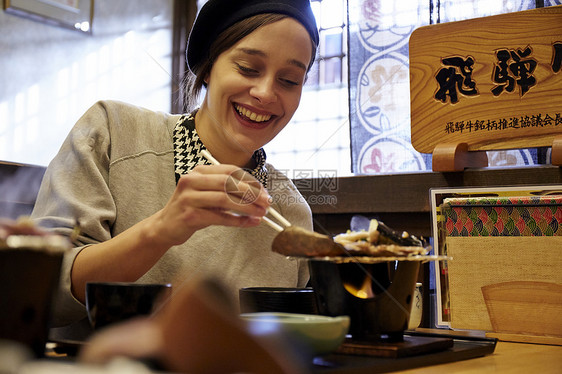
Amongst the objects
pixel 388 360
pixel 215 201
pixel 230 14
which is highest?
pixel 230 14

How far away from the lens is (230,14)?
1.50 meters

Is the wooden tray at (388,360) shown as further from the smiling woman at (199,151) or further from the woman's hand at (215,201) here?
the smiling woman at (199,151)

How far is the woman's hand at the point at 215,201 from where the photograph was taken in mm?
903

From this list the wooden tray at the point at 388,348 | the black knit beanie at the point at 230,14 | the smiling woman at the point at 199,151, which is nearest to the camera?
the wooden tray at the point at 388,348

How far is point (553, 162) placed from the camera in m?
1.47

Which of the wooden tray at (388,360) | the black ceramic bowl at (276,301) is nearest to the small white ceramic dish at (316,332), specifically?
the wooden tray at (388,360)

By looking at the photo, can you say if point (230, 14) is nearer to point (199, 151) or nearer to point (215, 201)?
point (199, 151)

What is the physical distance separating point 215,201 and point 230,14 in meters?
0.72

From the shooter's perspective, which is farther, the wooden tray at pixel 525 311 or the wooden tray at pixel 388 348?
the wooden tray at pixel 525 311

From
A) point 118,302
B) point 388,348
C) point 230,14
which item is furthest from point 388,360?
point 230,14

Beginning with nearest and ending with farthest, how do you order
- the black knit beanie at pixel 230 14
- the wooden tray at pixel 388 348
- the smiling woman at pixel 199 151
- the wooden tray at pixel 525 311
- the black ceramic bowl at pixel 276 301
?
1. the wooden tray at pixel 388 348
2. the black ceramic bowl at pixel 276 301
3. the wooden tray at pixel 525 311
4. the smiling woman at pixel 199 151
5. the black knit beanie at pixel 230 14

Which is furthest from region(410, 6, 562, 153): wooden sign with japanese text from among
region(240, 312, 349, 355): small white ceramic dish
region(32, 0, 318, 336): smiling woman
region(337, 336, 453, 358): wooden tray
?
region(240, 312, 349, 355): small white ceramic dish

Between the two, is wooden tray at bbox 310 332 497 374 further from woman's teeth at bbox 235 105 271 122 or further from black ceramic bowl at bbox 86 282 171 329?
woman's teeth at bbox 235 105 271 122

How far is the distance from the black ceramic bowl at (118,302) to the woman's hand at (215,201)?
27 centimetres
